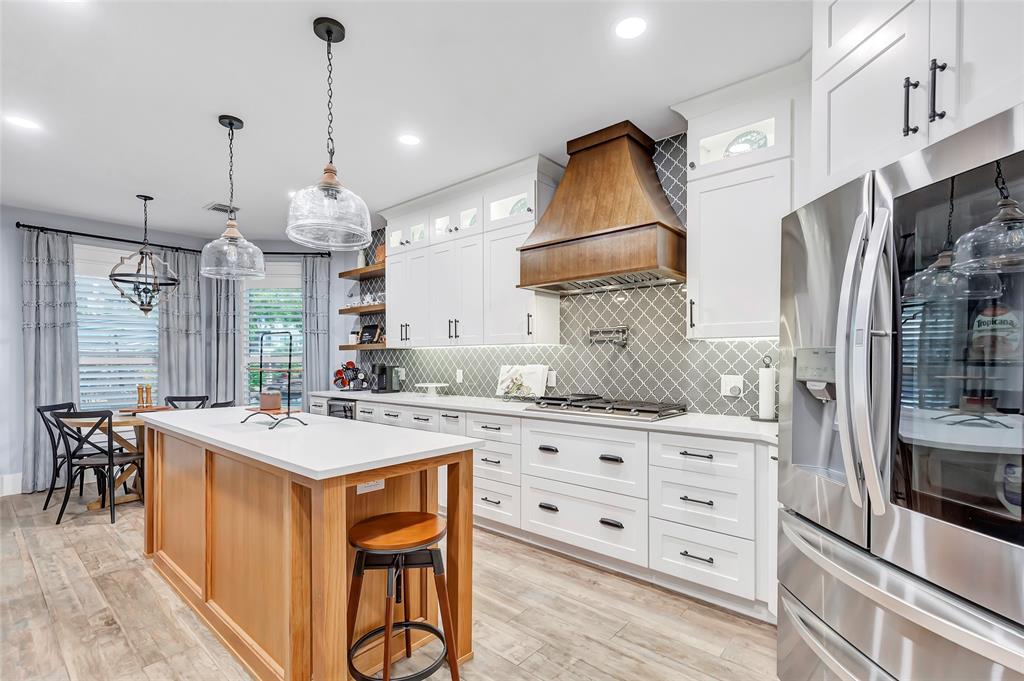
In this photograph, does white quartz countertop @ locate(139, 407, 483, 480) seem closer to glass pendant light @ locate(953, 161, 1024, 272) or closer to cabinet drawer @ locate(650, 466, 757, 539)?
cabinet drawer @ locate(650, 466, 757, 539)

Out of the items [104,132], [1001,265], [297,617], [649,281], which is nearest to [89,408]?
[104,132]

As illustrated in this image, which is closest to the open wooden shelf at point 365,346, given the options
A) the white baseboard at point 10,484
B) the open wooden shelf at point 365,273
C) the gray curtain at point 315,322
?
the gray curtain at point 315,322

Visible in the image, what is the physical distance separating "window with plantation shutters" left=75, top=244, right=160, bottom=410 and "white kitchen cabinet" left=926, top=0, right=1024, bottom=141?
22.0 ft

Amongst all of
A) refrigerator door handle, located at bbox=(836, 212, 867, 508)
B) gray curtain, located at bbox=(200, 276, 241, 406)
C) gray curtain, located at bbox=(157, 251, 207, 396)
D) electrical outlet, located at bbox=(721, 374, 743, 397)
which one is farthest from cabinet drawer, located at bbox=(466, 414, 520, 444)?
gray curtain, located at bbox=(157, 251, 207, 396)

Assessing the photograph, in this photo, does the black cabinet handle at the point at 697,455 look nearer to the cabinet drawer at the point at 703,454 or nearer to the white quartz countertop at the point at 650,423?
the cabinet drawer at the point at 703,454

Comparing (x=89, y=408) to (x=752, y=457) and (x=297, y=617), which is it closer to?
(x=297, y=617)

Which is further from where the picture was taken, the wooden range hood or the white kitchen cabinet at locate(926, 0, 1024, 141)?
the wooden range hood

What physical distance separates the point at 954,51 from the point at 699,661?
2240 millimetres

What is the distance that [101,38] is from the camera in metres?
2.28

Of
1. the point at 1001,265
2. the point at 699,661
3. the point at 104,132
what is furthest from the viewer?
the point at 104,132

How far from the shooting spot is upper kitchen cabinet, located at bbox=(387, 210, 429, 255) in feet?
15.3

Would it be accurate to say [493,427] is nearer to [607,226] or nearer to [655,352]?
[655,352]

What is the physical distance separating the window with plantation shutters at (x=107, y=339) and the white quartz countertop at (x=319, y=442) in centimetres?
334

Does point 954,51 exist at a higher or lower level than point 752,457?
higher
